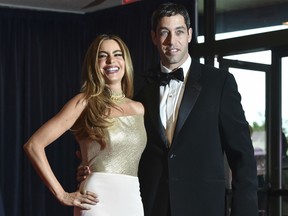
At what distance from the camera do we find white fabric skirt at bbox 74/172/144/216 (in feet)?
10.3

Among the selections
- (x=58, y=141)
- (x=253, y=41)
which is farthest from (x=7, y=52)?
(x=253, y=41)

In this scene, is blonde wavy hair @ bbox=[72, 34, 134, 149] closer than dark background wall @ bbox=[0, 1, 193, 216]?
Yes

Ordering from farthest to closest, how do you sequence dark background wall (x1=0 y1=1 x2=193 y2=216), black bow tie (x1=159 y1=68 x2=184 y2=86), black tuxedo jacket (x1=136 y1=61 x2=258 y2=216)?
dark background wall (x1=0 y1=1 x2=193 y2=216) < black bow tie (x1=159 y1=68 x2=184 y2=86) < black tuxedo jacket (x1=136 y1=61 x2=258 y2=216)

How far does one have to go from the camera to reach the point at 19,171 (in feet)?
25.9

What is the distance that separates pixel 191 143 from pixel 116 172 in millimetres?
354

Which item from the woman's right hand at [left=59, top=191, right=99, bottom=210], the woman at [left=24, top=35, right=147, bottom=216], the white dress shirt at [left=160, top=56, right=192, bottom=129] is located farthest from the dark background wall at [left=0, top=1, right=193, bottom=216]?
the woman's right hand at [left=59, top=191, right=99, bottom=210]

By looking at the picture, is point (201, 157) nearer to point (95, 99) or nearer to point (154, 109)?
point (154, 109)

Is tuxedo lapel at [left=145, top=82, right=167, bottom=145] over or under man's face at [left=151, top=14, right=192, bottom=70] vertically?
under

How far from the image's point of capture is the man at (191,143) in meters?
3.08

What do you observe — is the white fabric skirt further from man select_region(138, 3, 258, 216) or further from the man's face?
the man's face

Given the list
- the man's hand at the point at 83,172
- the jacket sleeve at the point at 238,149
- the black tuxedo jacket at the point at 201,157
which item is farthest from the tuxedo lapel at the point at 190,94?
the man's hand at the point at 83,172

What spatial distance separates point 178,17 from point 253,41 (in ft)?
11.5

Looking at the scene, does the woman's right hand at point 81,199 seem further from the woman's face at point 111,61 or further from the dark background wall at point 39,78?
the dark background wall at point 39,78

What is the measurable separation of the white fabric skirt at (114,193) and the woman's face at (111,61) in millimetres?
426
